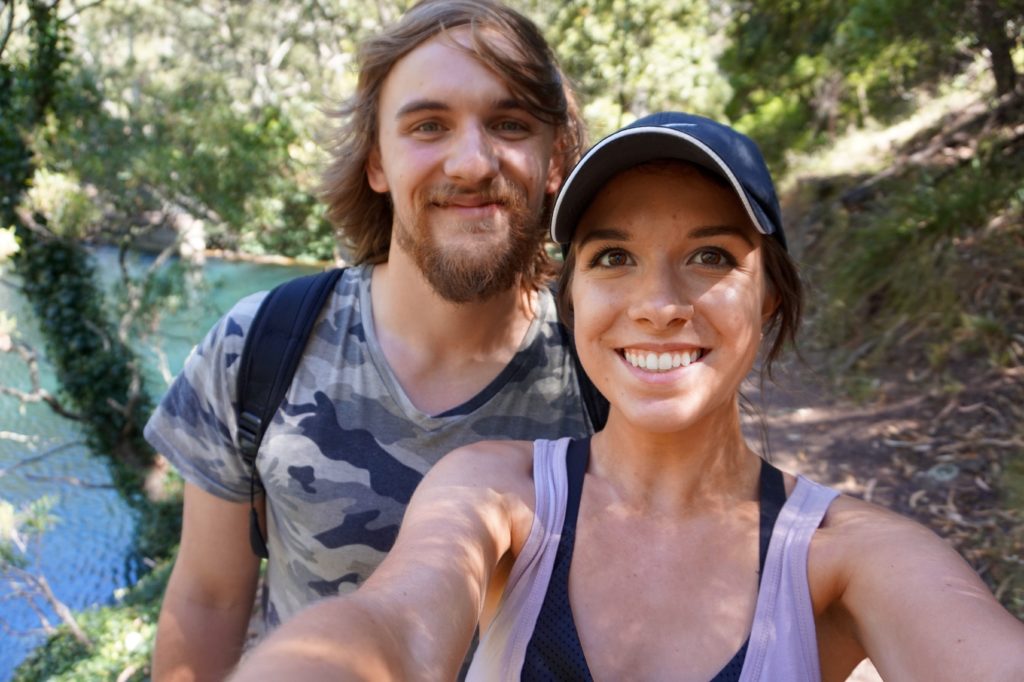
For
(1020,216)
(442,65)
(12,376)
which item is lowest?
(12,376)

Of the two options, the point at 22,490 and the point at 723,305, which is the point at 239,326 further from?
the point at 22,490

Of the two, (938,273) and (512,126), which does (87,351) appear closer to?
(938,273)

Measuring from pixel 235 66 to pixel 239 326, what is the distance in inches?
986

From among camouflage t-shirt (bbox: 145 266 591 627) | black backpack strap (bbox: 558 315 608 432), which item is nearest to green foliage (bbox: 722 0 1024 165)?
black backpack strap (bbox: 558 315 608 432)

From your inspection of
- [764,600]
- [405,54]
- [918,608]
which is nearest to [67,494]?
[405,54]

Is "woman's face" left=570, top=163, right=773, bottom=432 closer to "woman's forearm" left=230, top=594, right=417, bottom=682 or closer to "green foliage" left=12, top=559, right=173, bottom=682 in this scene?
"woman's forearm" left=230, top=594, right=417, bottom=682

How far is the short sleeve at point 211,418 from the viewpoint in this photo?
211cm

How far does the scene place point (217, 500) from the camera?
2.19 m

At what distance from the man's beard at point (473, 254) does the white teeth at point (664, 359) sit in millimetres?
703

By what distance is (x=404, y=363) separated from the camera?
2.19 metres

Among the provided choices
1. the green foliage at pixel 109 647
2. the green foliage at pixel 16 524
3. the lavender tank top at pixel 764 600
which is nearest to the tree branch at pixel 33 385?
the green foliage at pixel 16 524

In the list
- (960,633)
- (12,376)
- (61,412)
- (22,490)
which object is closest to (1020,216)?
(960,633)

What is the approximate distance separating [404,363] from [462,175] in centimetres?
50

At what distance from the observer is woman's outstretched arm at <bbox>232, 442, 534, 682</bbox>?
1.08 m
